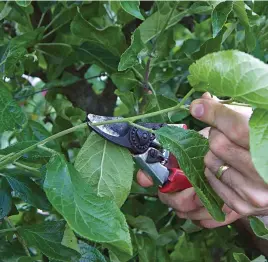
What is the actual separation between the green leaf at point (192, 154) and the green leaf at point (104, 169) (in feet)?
0.32

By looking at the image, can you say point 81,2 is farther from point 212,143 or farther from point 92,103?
point 212,143

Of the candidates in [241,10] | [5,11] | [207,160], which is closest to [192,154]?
[207,160]

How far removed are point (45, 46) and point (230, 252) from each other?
536mm

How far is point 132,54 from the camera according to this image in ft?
2.66

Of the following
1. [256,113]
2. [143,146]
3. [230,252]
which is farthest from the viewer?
[230,252]

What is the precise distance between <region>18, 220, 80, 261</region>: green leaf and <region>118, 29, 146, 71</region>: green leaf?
0.24 m

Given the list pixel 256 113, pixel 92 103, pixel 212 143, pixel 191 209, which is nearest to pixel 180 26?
pixel 92 103

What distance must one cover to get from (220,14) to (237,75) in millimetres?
301

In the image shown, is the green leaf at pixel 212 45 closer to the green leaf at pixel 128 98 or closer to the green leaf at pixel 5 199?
the green leaf at pixel 128 98

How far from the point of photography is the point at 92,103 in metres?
1.28

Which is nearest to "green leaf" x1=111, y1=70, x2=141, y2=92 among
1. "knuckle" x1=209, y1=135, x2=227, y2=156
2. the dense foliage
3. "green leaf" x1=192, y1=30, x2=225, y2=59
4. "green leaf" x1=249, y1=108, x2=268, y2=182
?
the dense foliage

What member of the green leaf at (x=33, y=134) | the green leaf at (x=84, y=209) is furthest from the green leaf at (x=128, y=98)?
the green leaf at (x=84, y=209)

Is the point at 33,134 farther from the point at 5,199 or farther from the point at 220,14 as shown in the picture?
the point at 220,14

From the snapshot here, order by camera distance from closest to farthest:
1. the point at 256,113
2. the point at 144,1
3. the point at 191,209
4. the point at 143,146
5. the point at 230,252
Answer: the point at 256,113
the point at 143,146
the point at 191,209
the point at 230,252
the point at 144,1
